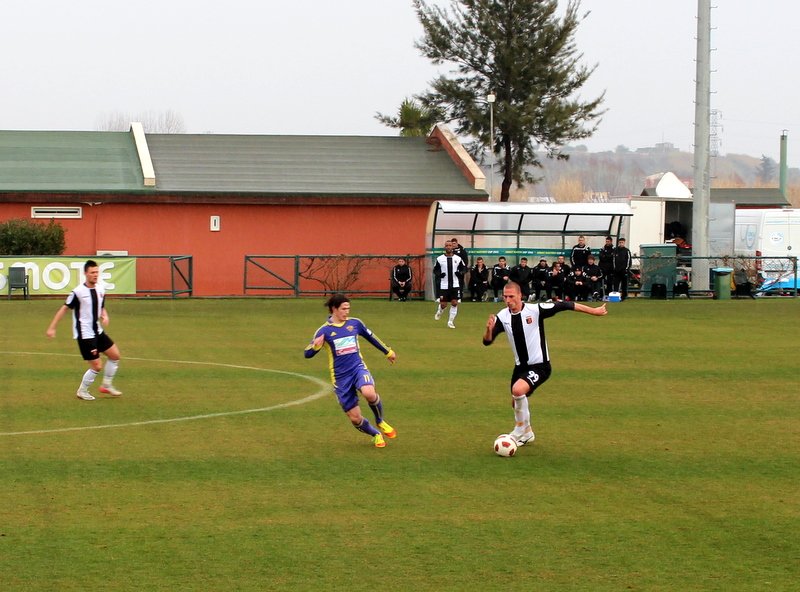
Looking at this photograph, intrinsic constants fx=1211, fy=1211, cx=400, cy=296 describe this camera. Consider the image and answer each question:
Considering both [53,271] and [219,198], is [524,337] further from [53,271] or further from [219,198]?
[219,198]

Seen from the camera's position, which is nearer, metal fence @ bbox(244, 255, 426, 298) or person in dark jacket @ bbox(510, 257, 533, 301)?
person in dark jacket @ bbox(510, 257, 533, 301)

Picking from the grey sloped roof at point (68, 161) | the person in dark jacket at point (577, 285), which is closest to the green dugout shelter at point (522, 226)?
the person in dark jacket at point (577, 285)

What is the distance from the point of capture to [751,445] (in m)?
12.9

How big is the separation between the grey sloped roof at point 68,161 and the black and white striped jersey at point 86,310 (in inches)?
1053

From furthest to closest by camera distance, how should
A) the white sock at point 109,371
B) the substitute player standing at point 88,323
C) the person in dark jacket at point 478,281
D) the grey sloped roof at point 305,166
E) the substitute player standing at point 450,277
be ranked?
the grey sloped roof at point 305,166 < the person in dark jacket at point 478,281 < the substitute player standing at point 450,277 < the white sock at point 109,371 < the substitute player standing at point 88,323

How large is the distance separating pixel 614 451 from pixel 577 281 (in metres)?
24.4

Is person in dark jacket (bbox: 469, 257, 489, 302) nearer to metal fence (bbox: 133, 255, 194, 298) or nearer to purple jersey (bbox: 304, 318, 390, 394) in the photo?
metal fence (bbox: 133, 255, 194, 298)

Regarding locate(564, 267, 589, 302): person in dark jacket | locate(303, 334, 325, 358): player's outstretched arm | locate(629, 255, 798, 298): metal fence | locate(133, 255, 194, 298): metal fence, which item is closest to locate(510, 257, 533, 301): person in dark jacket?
locate(564, 267, 589, 302): person in dark jacket

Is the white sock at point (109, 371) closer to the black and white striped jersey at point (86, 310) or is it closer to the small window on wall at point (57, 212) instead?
the black and white striped jersey at point (86, 310)

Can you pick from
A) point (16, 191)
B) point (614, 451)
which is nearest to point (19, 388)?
point (614, 451)

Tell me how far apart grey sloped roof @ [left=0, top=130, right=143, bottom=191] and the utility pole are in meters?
19.5

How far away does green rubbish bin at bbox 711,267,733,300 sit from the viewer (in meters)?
38.9

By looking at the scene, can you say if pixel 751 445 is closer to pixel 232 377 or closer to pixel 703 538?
pixel 703 538

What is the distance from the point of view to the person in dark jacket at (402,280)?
1510 inches
